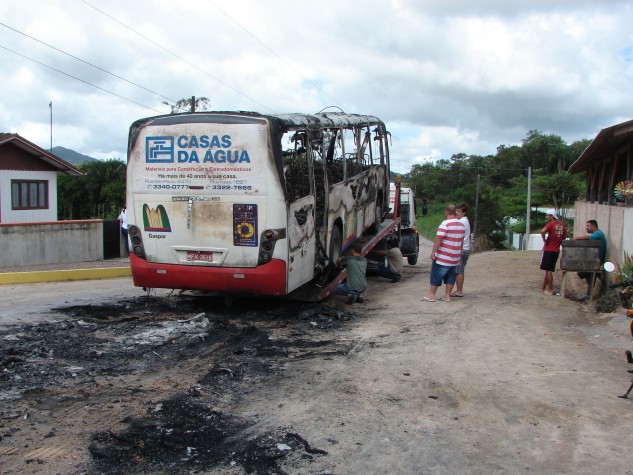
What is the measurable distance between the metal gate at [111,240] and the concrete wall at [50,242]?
30 centimetres

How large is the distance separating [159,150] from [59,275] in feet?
21.6

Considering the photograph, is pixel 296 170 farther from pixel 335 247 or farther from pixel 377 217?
pixel 377 217

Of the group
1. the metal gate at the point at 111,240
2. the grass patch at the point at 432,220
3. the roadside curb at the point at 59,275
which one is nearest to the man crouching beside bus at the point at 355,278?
the roadside curb at the point at 59,275

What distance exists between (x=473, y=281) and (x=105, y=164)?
42426 mm

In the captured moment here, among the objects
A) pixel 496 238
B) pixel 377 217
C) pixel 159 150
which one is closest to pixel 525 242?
pixel 496 238

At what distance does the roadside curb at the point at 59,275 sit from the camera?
13.5m

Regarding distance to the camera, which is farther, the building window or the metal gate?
the building window

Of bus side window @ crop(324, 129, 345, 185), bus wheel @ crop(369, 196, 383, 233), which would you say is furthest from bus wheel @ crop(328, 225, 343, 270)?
bus wheel @ crop(369, 196, 383, 233)

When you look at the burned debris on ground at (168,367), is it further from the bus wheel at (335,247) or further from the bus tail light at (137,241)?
the bus wheel at (335,247)

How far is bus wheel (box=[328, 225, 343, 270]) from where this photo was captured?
11180 mm

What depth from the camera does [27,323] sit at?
27.7 feet

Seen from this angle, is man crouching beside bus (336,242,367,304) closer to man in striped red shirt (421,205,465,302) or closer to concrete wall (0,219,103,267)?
man in striped red shirt (421,205,465,302)

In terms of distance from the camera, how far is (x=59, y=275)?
14148mm

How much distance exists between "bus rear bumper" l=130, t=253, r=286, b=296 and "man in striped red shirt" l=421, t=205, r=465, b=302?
296 centimetres
